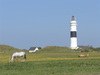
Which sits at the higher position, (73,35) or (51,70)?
(73,35)

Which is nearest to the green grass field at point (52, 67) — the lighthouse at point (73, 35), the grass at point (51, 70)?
the grass at point (51, 70)

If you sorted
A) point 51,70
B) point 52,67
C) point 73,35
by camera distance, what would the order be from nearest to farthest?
point 51,70, point 52,67, point 73,35

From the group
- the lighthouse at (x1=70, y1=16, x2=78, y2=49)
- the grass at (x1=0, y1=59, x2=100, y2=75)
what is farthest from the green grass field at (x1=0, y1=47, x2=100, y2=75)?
the lighthouse at (x1=70, y1=16, x2=78, y2=49)

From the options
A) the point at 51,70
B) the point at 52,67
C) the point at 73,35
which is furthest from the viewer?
the point at 73,35

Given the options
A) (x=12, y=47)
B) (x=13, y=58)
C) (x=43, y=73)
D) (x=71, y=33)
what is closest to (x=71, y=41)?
(x=71, y=33)

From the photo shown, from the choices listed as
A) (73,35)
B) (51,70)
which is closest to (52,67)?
(51,70)

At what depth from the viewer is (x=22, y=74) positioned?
2217 cm

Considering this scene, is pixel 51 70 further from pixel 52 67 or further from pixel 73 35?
pixel 73 35

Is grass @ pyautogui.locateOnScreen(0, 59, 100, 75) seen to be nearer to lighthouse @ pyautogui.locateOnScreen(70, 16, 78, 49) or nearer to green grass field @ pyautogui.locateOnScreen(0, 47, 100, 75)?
green grass field @ pyautogui.locateOnScreen(0, 47, 100, 75)

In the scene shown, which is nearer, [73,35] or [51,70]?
[51,70]

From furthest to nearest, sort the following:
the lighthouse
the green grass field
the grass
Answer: the lighthouse
the green grass field
the grass

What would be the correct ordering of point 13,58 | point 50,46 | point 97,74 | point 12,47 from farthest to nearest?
point 50,46 → point 12,47 → point 13,58 → point 97,74

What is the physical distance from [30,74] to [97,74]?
436 centimetres

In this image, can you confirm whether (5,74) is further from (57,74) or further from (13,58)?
(13,58)
